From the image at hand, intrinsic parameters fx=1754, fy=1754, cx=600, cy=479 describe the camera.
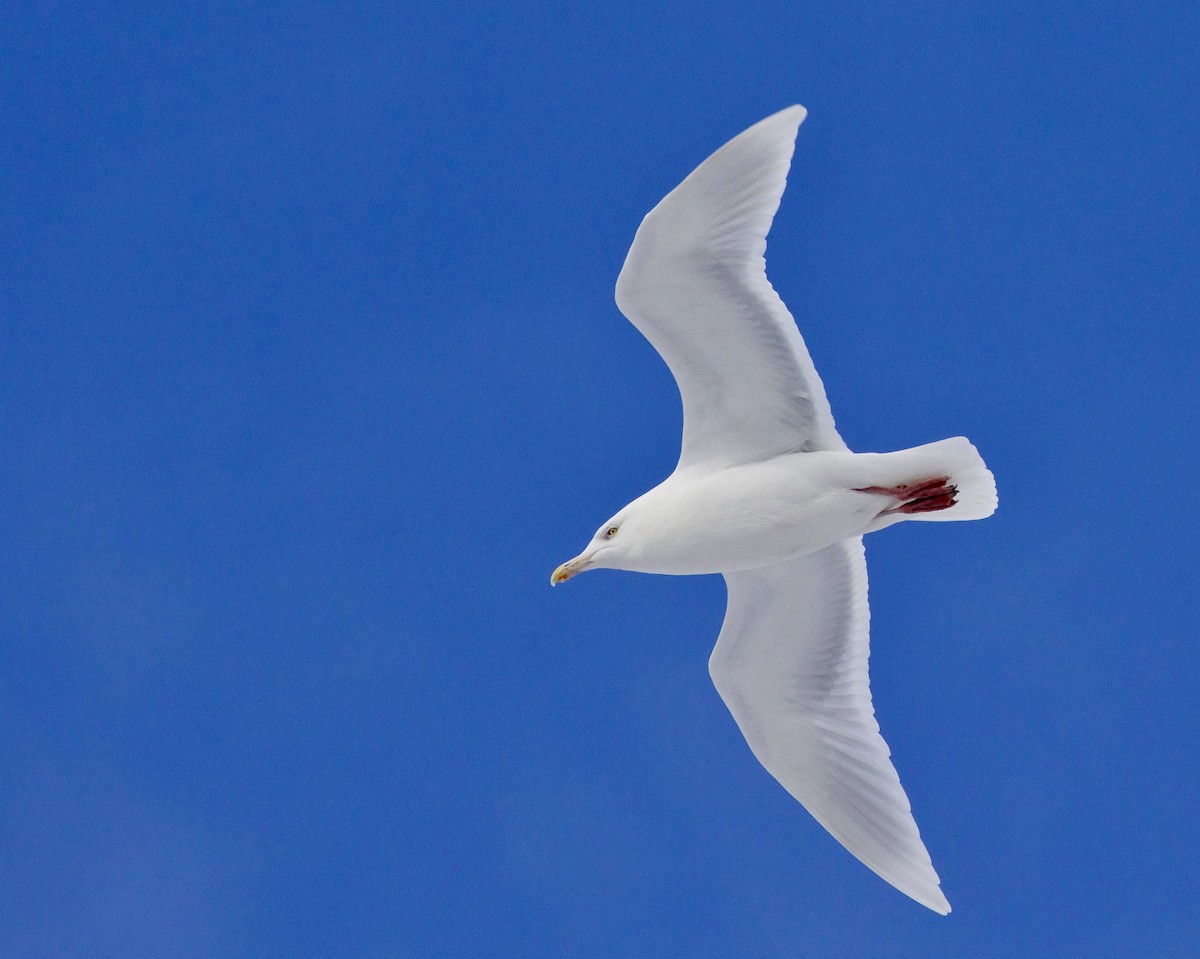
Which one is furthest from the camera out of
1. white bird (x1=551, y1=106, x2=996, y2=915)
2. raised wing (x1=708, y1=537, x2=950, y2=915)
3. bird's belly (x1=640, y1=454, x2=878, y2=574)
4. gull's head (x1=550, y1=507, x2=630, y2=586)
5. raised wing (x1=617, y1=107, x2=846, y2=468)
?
raised wing (x1=708, y1=537, x2=950, y2=915)

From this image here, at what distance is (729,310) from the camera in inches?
350

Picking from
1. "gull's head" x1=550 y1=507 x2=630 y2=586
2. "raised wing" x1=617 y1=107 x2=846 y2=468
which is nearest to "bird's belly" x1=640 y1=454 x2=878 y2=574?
"gull's head" x1=550 y1=507 x2=630 y2=586

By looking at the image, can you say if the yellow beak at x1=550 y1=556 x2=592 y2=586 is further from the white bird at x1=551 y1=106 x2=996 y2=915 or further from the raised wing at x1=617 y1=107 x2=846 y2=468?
the raised wing at x1=617 y1=107 x2=846 y2=468

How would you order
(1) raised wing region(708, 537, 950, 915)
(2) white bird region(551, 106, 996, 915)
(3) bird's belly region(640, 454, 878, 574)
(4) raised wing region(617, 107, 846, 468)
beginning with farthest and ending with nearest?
(1) raised wing region(708, 537, 950, 915)
(3) bird's belly region(640, 454, 878, 574)
(2) white bird region(551, 106, 996, 915)
(4) raised wing region(617, 107, 846, 468)

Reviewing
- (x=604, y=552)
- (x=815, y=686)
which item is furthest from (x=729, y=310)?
(x=815, y=686)

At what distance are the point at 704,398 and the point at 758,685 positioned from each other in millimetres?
1829

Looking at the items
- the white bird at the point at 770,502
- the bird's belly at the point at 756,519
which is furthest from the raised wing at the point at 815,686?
the bird's belly at the point at 756,519

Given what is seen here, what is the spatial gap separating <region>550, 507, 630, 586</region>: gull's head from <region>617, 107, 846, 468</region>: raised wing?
1.70ft

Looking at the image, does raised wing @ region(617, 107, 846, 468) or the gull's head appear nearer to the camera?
raised wing @ region(617, 107, 846, 468)

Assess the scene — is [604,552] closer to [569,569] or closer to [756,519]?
[569,569]

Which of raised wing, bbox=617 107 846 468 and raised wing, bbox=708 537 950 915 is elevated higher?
raised wing, bbox=617 107 846 468

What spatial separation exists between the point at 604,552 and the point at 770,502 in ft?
3.02

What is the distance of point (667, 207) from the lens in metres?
8.61

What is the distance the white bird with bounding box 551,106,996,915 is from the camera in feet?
28.6
